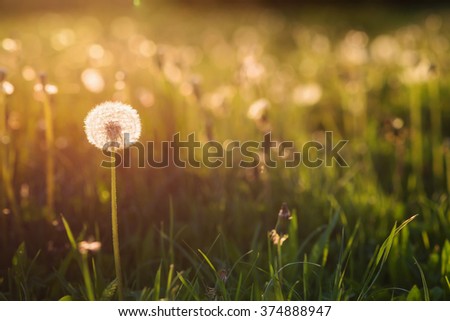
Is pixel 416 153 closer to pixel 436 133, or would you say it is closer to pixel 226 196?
pixel 436 133

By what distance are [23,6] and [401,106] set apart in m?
6.74

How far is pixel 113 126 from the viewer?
1.58 metres

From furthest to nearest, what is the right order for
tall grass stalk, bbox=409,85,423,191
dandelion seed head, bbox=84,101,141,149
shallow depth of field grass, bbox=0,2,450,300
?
1. tall grass stalk, bbox=409,85,423,191
2. shallow depth of field grass, bbox=0,2,450,300
3. dandelion seed head, bbox=84,101,141,149

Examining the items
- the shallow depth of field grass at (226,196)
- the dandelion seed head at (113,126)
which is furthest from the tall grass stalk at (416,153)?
the dandelion seed head at (113,126)

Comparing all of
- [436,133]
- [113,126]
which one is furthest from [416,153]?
[113,126]

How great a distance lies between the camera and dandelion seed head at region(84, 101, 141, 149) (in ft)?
5.15

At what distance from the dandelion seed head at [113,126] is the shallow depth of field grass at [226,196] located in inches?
11.3

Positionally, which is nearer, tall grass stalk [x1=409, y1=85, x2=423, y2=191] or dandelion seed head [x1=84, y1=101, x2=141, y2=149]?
dandelion seed head [x1=84, y1=101, x2=141, y2=149]

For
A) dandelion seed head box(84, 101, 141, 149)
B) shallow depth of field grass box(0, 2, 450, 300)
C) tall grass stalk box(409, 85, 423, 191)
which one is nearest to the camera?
dandelion seed head box(84, 101, 141, 149)

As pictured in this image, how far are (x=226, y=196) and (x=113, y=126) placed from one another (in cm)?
96

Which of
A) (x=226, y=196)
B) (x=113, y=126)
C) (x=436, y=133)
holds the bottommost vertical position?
(x=226, y=196)

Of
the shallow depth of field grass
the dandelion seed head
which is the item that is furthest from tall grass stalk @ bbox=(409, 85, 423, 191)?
the dandelion seed head

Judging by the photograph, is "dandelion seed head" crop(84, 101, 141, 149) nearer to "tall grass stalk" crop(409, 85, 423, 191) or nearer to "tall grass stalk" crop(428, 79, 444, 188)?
"tall grass stalk" crop(409, 85, 423, 191)

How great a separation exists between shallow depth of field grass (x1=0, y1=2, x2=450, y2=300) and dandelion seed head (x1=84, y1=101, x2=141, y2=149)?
0.29 metres
